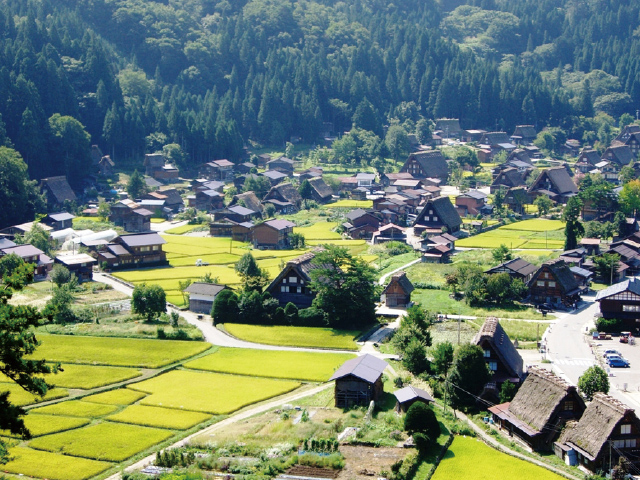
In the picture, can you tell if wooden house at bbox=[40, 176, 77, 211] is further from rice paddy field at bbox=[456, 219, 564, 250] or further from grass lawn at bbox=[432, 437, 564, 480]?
grass lawn at bbox=[432, 437, 564, 480]

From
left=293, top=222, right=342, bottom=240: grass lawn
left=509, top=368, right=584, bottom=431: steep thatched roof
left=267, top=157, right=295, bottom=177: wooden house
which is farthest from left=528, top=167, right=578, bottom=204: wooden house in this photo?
left=509, top=368, right=584, bottom=431: steep thatched roof

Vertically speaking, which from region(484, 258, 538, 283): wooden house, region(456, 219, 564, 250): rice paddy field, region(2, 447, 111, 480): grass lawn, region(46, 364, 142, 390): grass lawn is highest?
region(484, 258, 538, 283): wooden house

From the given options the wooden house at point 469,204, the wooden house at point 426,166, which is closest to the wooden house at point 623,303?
the wooden house at point 469,204

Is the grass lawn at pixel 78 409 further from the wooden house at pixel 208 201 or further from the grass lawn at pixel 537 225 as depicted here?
the wooden house at pixel 208 201

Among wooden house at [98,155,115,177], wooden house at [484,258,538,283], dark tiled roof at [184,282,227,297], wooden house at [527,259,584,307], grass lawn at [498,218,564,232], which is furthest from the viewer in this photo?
wooden house at [98,155,115,177]

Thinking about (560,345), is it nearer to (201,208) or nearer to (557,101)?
(201,208)
